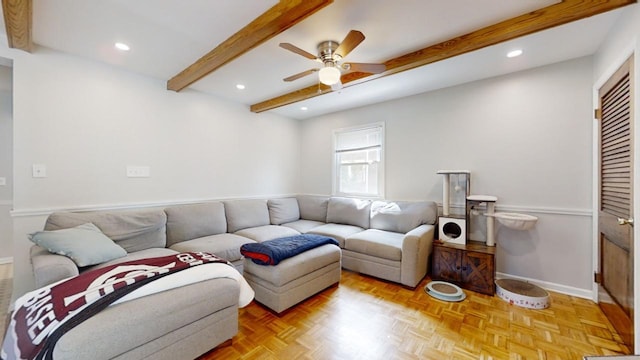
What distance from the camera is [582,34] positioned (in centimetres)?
205

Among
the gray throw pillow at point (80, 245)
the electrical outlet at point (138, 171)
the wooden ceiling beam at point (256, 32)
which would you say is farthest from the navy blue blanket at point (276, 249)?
the wooden ceiling beam at point (256, 32)

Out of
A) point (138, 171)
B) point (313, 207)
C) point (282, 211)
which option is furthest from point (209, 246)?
point (313, 207)

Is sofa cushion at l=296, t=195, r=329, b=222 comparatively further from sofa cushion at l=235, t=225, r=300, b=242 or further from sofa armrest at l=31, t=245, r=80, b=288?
sofa armrest at l=31, t=245, r=80, b=288

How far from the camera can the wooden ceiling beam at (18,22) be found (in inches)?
61.9

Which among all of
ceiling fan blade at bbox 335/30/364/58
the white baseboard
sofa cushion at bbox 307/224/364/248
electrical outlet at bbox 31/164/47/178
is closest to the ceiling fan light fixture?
ceiling fan blade at bbox 335/30/364/58

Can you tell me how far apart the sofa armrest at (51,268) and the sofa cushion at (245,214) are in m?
1.72

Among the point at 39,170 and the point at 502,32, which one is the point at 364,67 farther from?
the point at 39,170

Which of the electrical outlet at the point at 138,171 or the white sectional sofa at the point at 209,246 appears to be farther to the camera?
the electrical outlet at the point at 138,171

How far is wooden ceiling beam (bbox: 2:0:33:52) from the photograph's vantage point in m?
1.57

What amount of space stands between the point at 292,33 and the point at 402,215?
2455 mm

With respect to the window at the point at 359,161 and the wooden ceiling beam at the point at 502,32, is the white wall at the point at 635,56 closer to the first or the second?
the wooden ceiling beam at the point at 502,32

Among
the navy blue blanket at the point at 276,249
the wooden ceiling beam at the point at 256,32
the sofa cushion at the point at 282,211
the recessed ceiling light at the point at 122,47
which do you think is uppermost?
the recessed ceiling light at the point at 122,47

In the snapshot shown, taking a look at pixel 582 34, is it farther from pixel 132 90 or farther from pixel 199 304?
pixel 132 90

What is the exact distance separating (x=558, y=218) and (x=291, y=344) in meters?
2.91
